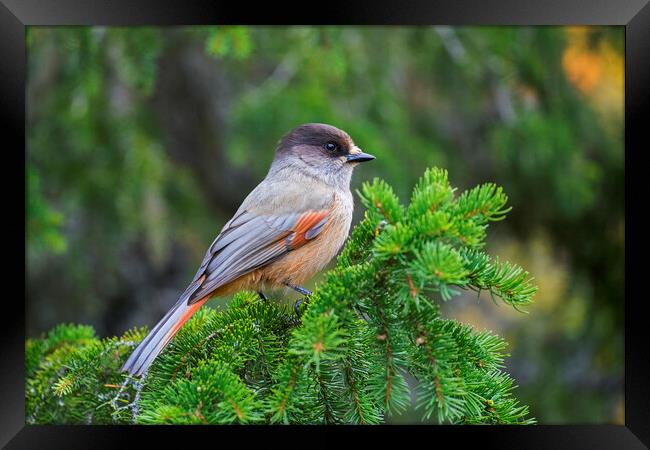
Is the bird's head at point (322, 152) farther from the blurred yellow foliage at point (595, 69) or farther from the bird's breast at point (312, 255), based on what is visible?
the blurred yellow foliage at point (595, 69)

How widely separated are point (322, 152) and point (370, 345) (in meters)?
1.76

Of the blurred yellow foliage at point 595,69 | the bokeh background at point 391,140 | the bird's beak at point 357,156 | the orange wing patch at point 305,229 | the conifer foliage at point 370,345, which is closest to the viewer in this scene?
the conifer foliage at point 370,345

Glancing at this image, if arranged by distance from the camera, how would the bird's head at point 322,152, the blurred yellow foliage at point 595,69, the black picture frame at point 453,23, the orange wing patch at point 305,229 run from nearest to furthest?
the black picture frame at point 453,23
the orange wing patch at point 305,229
the bird's head at point 322,152
the blurred yellow foliage at point 595,69

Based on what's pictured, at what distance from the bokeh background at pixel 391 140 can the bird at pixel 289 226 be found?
27.5 inches

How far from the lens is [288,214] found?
12.0 ft

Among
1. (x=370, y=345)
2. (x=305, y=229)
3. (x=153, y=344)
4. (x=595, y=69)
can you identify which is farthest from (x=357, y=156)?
(x=595, y=69)

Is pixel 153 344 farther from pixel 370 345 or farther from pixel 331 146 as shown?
pixel 331 146

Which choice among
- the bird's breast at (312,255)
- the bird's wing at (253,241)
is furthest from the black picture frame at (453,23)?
the bird's breast at (312,255)

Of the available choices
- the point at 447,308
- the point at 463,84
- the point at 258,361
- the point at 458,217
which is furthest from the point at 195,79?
the point at 458,217

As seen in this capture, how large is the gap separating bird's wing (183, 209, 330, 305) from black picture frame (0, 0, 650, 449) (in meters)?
0.91

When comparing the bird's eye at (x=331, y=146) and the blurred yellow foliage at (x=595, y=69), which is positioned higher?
the blurred yellow foliage at (x=595, y=69)

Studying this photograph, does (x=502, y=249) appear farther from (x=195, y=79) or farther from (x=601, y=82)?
(x=195, y=79)

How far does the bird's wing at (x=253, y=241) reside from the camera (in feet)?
10.9

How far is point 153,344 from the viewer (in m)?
2.71
